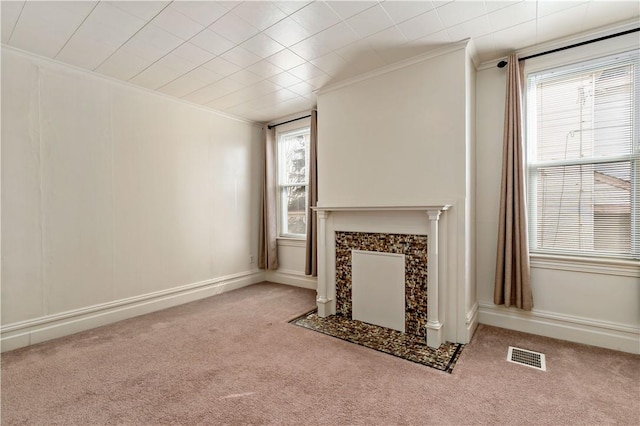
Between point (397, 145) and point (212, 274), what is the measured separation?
10.1 feet

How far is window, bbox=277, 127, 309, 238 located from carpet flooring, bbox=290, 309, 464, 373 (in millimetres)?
1780

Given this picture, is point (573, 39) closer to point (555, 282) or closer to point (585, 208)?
point (585, 208)

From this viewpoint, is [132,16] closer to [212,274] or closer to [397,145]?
[397,145]

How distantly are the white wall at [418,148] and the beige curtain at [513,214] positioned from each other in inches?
10.9

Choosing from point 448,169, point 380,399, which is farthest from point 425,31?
point 380,399

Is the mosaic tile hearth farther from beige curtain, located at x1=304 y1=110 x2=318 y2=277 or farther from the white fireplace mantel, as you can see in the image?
beige curtain, located at x1=304 y1=110 x2=318 y2=277

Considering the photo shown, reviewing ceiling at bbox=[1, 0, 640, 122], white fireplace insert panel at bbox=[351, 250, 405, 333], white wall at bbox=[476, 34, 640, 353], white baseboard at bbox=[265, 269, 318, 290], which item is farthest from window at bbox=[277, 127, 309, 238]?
white wall at bbox=[476, 34, 640, 353]

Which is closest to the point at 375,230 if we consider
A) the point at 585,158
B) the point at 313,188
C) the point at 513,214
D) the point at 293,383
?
the point at 513,214

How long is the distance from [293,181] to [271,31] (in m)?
2.56

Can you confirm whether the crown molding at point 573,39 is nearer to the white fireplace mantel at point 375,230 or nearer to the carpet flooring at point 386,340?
the white fireplace mantel at point 375,230

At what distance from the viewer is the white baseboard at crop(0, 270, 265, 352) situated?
255 cm

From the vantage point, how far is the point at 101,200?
3066mm

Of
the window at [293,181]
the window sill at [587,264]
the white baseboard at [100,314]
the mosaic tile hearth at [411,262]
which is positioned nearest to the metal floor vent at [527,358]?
the mosaic tile hearth at [411,262]

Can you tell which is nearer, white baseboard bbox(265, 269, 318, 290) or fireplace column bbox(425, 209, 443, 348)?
fireplace column bbox(425, 209, 443, 348)
